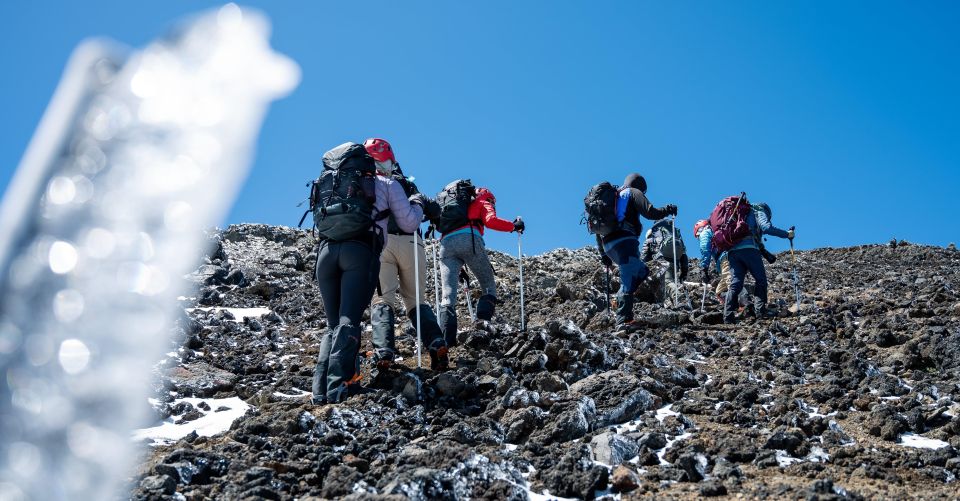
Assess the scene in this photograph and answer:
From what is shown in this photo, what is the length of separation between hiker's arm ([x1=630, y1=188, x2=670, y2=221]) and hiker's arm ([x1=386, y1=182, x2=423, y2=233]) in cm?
505

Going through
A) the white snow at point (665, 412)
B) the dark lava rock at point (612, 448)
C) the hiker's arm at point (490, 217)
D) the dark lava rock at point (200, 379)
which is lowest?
the dark lava rock at point (612, 448)

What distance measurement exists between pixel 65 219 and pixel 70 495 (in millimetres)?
363

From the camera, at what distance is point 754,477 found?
15.7 ft

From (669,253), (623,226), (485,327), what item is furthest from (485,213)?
(669,253)

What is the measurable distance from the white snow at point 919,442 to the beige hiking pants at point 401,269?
15.8 feet

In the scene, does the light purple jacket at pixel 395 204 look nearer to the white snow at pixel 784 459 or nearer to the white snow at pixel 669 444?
Answer: the white snow at pixel 669 444

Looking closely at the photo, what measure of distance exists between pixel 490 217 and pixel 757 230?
535cm

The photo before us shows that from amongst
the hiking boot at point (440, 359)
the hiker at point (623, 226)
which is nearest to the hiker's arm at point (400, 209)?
the hiking boot at point (440, 359)

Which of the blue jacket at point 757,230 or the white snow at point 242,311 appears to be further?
the white snow at point 242,311

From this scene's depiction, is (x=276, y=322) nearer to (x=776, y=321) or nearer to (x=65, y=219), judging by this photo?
(x=776, y=321)

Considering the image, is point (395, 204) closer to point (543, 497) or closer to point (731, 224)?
point (543, 497)

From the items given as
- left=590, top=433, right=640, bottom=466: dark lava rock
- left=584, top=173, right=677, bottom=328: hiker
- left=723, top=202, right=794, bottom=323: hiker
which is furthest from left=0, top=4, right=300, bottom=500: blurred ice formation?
left=723, top=202, right=794, bottom=323: hiker

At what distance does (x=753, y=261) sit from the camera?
12.8 meters

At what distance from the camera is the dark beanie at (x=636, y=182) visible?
1266cm
